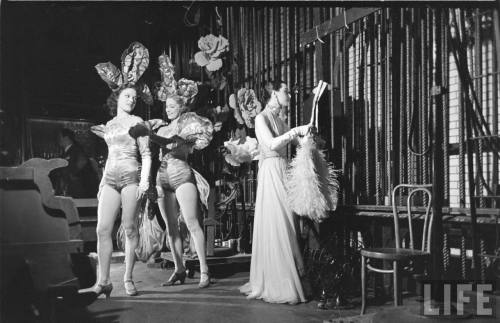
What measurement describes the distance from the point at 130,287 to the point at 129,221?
0.42m

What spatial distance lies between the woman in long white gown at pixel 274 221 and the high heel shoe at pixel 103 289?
0.91 metres

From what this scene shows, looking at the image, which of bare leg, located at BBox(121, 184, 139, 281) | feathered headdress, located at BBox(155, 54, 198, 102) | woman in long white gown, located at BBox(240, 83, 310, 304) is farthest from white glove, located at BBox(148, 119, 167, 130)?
woman in long white gown, located at BBox(240, 83, 310, 304)

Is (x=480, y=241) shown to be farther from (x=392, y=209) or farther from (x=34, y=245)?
(x=34, y=245)

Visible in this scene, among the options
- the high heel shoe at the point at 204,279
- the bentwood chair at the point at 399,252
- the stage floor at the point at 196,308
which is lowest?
the stage floor at the point at 196,308

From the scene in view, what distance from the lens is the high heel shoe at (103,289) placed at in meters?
2.97

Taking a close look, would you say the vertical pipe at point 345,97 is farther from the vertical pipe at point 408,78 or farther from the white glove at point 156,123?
the white glove at point 156,123

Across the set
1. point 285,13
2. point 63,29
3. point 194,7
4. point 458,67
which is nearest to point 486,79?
point 458,67

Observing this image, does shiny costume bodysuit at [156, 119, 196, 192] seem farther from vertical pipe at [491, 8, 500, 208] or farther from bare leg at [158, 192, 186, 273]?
vertical pipe at [491, 8, 500, 208]

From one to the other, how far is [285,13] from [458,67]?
1227 mm

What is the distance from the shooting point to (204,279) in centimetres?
332

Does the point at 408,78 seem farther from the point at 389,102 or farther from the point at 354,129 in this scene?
the point at 354,129

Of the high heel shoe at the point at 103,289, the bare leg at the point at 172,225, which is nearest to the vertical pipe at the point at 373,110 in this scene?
the bare leg at the point at 172,225

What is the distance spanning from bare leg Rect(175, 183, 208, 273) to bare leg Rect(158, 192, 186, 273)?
0.06 metres

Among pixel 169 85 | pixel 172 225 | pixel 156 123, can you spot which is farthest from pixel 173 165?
pixel 169 85
